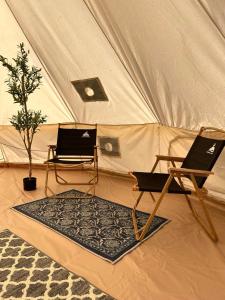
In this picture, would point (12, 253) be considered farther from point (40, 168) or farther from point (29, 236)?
point (40, 168)

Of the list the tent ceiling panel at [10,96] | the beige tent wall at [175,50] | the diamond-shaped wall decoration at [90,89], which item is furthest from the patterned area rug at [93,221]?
the tent ceiling panel at [10,96]

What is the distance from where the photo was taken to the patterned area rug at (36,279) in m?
1.69

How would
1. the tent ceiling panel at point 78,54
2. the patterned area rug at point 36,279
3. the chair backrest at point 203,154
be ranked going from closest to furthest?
the patterned area rug at point 36,279 → the chair backrest at point 203,154 → the tent ceiling panel at point 78,54

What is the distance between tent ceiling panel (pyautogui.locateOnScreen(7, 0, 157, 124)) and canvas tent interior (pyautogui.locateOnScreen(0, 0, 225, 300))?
0.05 feet

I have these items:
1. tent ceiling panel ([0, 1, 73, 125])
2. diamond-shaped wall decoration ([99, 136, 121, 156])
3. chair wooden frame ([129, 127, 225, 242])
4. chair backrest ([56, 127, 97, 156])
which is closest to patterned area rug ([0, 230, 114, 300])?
chair wooden frame ([129, 127, 225, 242])

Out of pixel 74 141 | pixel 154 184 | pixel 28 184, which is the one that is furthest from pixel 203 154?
pixel 28 184

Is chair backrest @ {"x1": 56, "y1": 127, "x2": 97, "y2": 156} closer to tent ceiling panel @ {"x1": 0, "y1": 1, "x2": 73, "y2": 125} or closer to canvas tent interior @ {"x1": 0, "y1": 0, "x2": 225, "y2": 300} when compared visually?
canvas tent interior @ {"x1": 0, "y1": 0, "x2": 225, "y2": 300}

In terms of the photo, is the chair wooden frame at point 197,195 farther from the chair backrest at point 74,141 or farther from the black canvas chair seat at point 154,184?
the chair backrest at point 74,141

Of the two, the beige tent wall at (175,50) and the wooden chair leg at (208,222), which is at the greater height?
the beige tent wall at (175,50)

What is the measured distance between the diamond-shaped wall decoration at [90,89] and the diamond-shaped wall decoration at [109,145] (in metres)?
0.64

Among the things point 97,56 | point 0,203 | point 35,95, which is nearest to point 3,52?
point 35,95

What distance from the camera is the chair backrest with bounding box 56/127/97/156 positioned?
148 inches

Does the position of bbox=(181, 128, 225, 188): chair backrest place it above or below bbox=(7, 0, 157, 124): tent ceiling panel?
below

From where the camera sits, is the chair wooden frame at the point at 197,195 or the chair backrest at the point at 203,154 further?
the chair backrest at the point at 203,154
